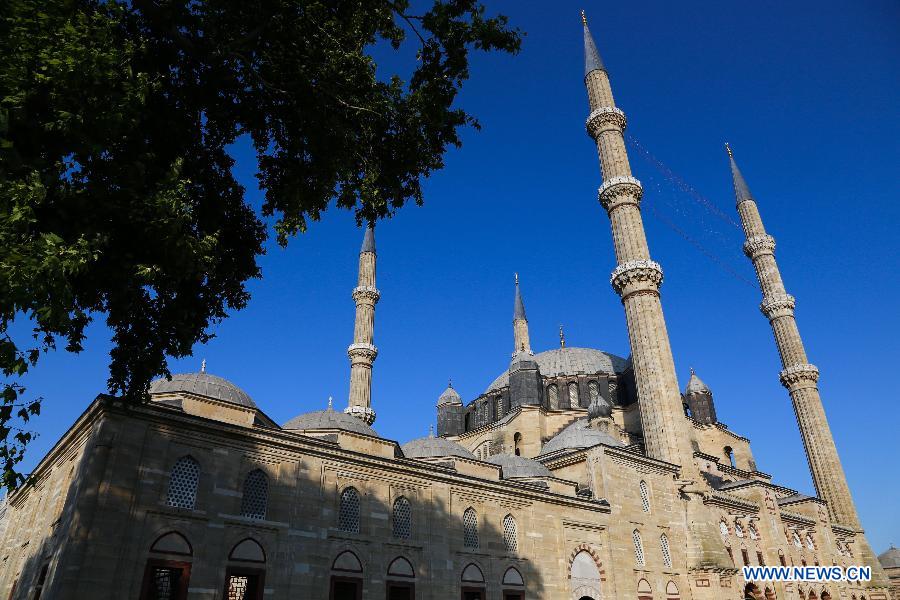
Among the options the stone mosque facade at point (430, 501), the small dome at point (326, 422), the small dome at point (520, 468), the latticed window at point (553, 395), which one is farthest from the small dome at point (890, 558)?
the small dome at point (326, 422)

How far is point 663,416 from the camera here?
24.2 metres

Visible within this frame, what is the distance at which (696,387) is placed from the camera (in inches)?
1382

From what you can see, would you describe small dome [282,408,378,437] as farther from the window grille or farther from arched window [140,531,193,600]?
the window grille

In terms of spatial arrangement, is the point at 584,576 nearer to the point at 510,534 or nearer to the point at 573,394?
the point at 510,534

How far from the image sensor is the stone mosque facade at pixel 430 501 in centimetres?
1198

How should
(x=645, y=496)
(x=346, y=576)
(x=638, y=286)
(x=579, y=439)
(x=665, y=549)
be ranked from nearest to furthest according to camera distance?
(x=346, y=576) → (x=665, y=549) → (x=645, y=496) → (x=579, y=439) → (x=638, y=286)

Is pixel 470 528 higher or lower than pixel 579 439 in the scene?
lower

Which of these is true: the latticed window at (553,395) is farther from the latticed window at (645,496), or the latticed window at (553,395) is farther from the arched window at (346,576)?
the arched window at (346,576)

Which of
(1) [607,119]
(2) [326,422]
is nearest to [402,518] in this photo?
(2) [326,422]

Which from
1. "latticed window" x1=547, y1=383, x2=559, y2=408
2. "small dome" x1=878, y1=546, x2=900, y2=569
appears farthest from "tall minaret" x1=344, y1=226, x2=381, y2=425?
"small dome" x1=878, y1=546, x2=900, y2=569

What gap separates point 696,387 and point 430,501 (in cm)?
2407

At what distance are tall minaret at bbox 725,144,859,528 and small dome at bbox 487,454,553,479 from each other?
21588 mm

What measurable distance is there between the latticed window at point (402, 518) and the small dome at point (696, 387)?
24.5m

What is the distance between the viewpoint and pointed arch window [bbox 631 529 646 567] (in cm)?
2012
